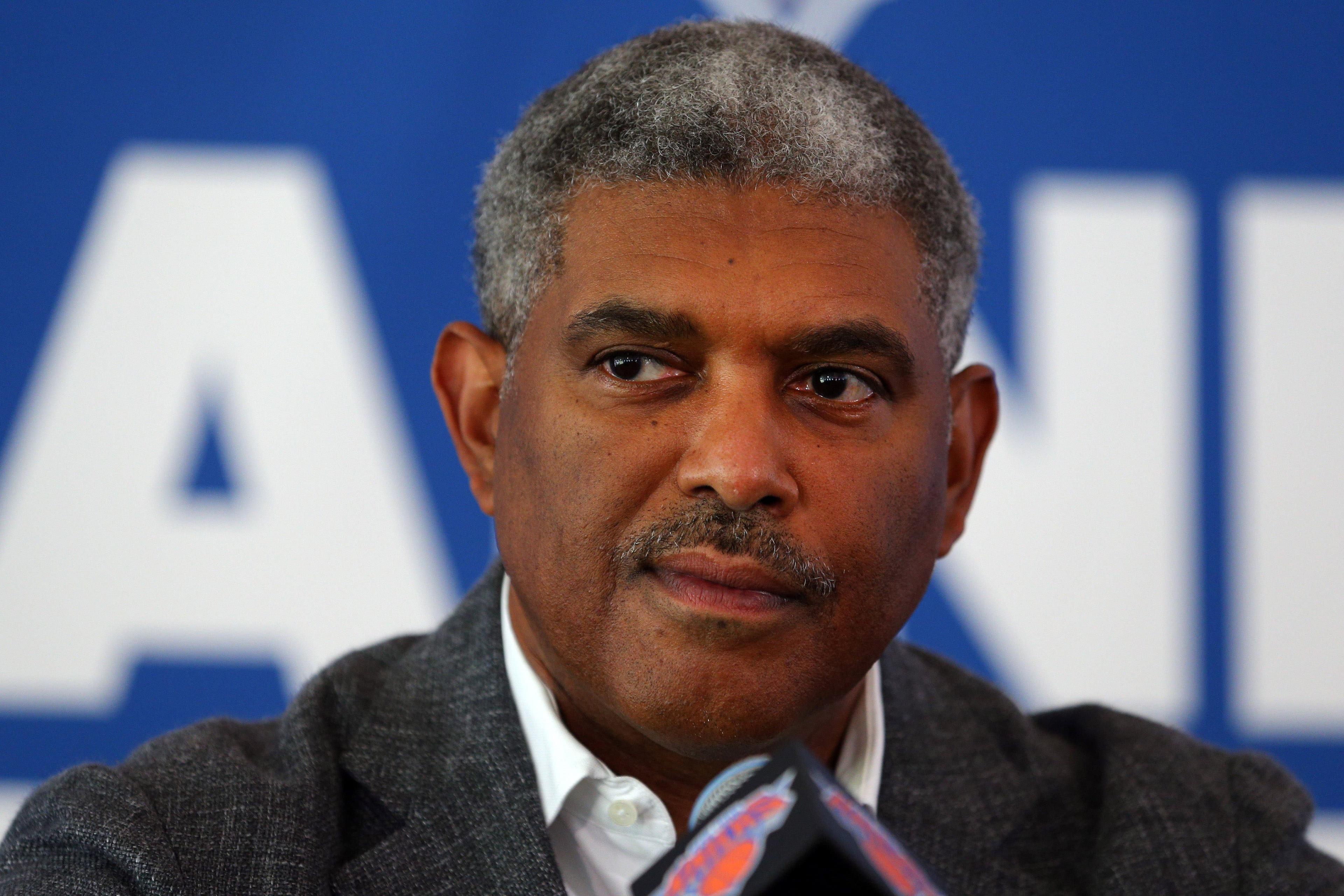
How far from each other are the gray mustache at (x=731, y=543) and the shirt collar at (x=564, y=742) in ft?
0.81

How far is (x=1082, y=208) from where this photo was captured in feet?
9.55

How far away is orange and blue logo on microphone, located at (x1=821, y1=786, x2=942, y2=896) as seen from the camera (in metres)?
0.82

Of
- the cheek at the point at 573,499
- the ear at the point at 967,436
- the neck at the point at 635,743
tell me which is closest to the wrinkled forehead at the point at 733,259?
the cheek at the point at 573,499

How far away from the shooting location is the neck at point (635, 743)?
1.62 m

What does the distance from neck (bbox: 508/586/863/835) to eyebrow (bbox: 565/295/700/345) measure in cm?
37

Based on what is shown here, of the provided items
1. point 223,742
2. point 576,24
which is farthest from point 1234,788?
point 576,24

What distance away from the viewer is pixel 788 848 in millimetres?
798

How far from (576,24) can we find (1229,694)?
1.87 m

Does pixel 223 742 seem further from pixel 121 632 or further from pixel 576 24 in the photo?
pixel 576 24

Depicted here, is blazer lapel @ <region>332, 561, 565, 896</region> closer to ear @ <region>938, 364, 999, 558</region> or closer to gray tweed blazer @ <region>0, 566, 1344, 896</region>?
gray tweed blazer @ <region>0, 566, 1344, 896</region>

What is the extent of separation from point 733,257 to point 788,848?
798 mm

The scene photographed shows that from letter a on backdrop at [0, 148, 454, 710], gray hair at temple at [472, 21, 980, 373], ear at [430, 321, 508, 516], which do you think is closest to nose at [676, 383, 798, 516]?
gray hair at temple at [472, 21, 980, 373]

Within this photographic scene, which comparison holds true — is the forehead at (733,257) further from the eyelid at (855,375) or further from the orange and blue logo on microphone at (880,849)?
the orange and blue logo on microphone at (880,849)

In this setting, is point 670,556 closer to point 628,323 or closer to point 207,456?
point 628,323
